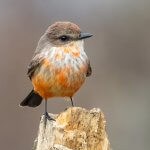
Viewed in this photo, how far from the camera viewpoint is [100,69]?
15578 millimetres

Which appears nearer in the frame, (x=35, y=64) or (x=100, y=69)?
(x=35, y=64)

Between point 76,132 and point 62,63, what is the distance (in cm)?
173

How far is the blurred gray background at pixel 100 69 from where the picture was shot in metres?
13.3

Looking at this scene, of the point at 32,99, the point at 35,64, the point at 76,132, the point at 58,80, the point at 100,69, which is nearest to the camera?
the point at 76,132

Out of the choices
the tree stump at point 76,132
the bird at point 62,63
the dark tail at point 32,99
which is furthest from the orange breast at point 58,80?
the tree stump at point 76,132

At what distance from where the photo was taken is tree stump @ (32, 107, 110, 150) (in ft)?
24.9

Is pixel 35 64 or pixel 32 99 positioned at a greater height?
pixel 35 64

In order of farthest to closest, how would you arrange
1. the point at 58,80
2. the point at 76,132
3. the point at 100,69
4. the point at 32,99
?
the point at 100,69
the point at 32,99
the point at 58,80
the point at 76,132

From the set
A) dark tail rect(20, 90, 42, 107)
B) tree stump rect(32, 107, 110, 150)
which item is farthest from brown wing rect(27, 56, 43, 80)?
tree stump rect(32, 107, 110, 150)

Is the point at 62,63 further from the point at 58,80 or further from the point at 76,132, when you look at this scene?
the point at 76,132

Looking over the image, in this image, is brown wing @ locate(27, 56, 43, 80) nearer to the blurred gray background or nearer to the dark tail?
the dark tail

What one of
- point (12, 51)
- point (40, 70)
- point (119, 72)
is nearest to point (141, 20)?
point (119, 72)

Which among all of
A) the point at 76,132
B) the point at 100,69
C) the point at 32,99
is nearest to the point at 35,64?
the point at 32,99

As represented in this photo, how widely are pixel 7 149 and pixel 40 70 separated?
354cm
